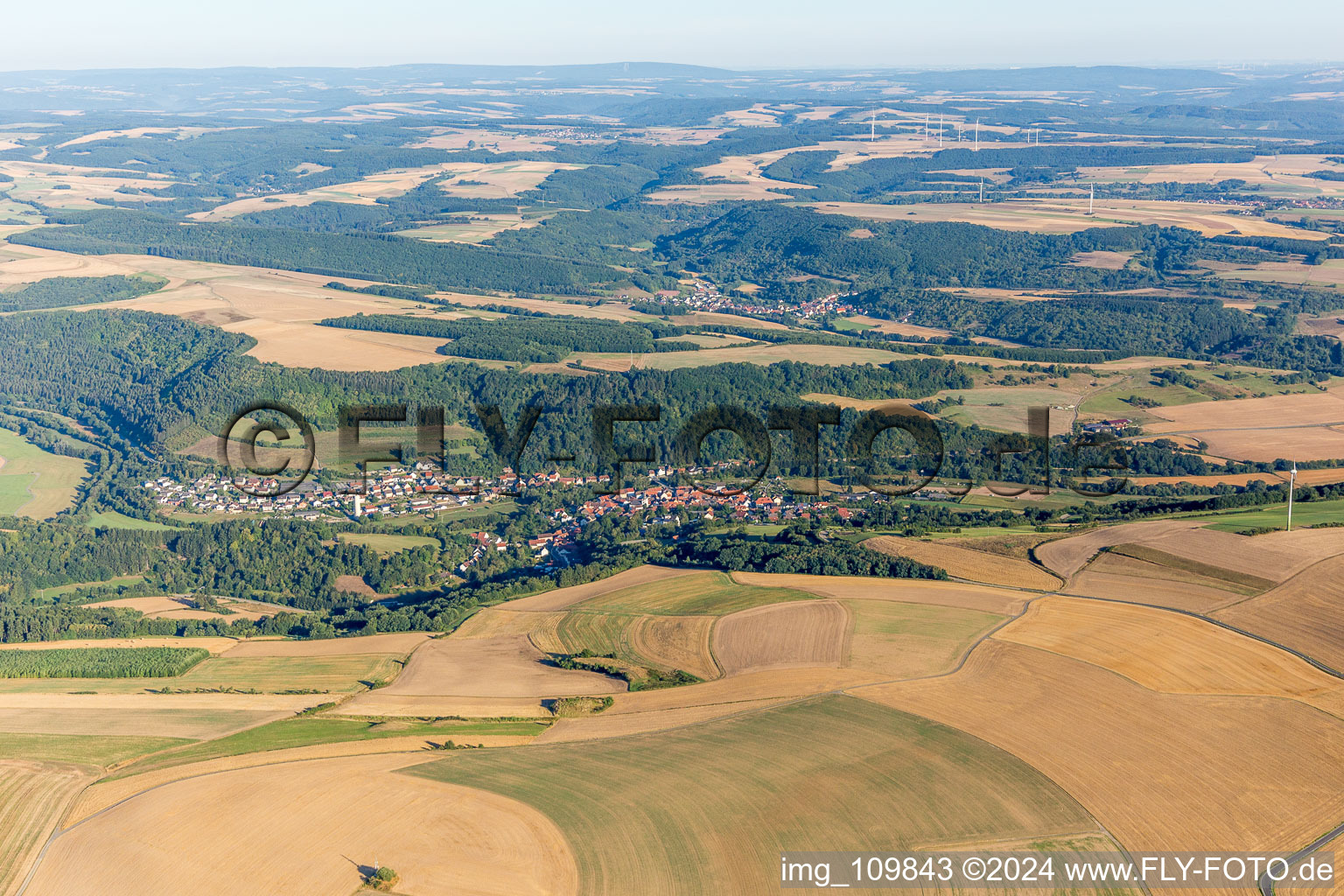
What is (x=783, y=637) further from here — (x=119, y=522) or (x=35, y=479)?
(x=35, y=479)

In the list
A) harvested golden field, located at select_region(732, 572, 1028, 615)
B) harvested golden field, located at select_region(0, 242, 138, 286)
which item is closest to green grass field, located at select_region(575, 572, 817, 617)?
harvested golden field, located at select_region(732, 572, 1028, 615)

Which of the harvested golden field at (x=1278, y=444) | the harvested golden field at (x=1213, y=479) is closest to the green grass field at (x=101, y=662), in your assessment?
the harvested golden field at (x=1213, y=479)

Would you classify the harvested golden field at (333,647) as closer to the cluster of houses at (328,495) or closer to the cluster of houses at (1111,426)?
the cluster of houses at (328,495)

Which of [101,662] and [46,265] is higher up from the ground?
[46,265]

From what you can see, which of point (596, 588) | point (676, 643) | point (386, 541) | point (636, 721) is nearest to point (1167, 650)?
point (676, 643)

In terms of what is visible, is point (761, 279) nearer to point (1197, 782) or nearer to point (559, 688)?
point (559, 688)

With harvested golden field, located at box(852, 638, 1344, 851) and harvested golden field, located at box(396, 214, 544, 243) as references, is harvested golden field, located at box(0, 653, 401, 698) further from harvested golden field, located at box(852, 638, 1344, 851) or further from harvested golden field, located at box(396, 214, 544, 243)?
harvested golden field, located at box(396, 214, 544, 243)
